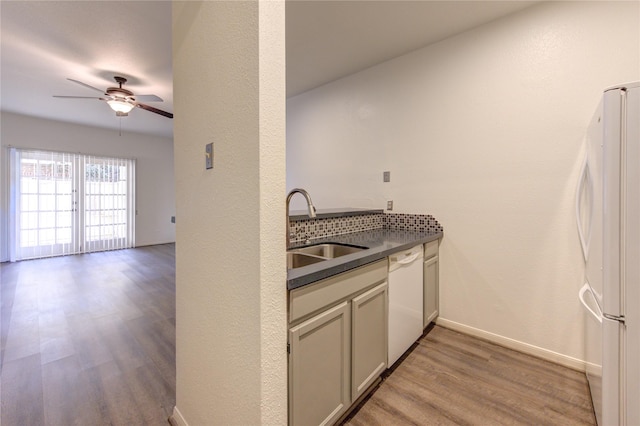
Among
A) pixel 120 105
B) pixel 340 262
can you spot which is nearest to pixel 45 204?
pixel 120 105

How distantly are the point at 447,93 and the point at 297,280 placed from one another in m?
2.39

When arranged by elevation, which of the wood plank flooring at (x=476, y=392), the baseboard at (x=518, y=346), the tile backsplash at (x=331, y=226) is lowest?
the wood plank flooring at (x=476, y=392)

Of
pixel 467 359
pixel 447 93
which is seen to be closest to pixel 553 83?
pixel 447 93

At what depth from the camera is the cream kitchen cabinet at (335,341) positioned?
115cm

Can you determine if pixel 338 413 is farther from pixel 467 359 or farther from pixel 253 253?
pixel 467 359

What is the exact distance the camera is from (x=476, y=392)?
171 cm

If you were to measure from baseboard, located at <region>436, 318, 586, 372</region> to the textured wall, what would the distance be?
2077mm

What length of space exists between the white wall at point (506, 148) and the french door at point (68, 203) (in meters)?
6.03

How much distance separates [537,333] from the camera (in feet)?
6.97

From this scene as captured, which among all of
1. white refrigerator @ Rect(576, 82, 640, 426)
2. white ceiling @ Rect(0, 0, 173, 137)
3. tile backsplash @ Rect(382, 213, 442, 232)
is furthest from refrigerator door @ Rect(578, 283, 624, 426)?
white ceiling @ Rect(0, 0, 173, 137)

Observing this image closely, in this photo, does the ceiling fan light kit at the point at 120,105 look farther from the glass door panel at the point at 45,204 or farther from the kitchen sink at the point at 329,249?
the glass door panel at the point at 45,204

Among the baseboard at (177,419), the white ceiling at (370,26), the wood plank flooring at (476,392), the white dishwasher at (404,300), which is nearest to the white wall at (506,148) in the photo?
the white ceiling at (370,26)

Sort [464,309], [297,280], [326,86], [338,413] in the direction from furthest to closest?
[326,86] < [464,309] < [338,413] < [297,280]

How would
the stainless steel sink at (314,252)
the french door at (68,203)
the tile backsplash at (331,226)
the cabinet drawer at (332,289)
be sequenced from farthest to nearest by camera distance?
the french door at (68,203)
the tile backsplash at (331,226)
the stainless steel sink at (314,252)
the cabinet drawer at (332,289)
